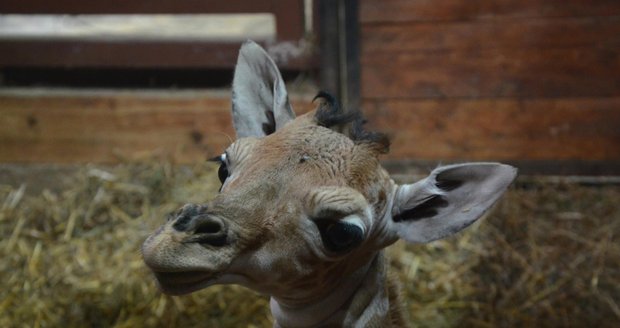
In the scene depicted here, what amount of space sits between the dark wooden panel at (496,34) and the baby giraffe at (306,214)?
2257mm

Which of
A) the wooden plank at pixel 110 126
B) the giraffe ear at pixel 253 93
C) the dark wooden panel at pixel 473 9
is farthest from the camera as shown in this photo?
the wooden plank at pixel 110 126

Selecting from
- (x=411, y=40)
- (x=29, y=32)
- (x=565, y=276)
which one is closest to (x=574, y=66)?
(x=411, y=40)

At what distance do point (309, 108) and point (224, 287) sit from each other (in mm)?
1314

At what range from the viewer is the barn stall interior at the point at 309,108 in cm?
421

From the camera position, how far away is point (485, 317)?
413 centimetres

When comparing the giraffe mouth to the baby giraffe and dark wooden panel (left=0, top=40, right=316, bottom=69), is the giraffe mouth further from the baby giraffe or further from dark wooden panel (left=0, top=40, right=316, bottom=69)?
dark wooden panel (left=0, top=40, right=316, bottom=69)

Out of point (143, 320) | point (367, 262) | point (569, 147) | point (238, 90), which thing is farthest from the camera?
point (569, 147)

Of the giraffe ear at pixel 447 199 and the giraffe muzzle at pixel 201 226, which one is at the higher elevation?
the giraffe muzzle at pixel 201 226

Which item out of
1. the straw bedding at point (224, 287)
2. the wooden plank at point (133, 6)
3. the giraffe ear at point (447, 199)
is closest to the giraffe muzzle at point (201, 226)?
the giraffe ear at point (447, 199)

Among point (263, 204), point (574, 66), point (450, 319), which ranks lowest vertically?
point (450, 319)

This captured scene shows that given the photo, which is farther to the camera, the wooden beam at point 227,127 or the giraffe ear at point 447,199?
the wooden beam at point 227,127

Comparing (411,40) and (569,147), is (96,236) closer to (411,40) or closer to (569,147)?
(411,40)

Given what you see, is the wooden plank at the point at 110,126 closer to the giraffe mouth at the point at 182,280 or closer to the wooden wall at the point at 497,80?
the wooden wall at the point at 497,80

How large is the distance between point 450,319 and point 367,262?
6.24 ft
